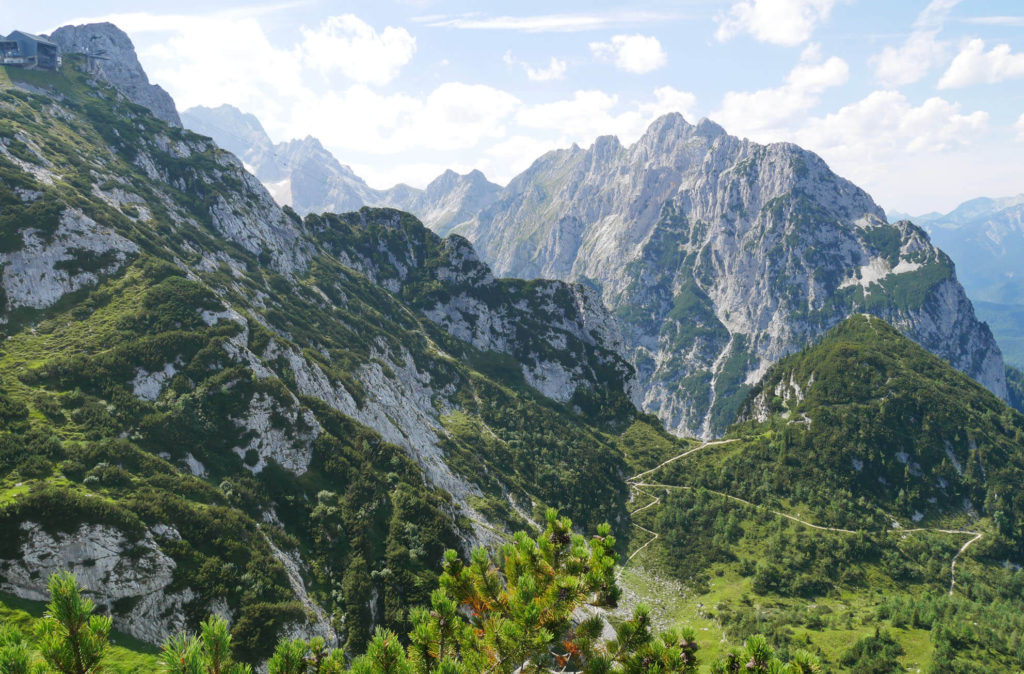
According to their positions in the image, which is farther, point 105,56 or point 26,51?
point 105,56

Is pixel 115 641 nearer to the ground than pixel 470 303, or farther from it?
nearer to the ground

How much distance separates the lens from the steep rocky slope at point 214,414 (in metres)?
37.2

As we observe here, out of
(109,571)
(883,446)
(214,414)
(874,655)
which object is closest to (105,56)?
(214,414)

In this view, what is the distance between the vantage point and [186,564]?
123ft

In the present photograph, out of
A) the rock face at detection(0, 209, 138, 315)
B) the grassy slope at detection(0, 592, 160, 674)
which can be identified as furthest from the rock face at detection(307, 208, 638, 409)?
the grassy slope at detection(0, 592, 160, 674)

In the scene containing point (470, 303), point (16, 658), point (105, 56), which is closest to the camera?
point (16, 658)

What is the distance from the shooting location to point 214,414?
57.5m

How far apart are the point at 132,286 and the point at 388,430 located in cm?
4700

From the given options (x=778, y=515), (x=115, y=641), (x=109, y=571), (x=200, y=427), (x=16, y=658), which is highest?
(x=200, y=427)

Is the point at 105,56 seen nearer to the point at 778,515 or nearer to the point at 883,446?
the point at 778,515

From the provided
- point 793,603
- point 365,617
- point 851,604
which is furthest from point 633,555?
point 365,617

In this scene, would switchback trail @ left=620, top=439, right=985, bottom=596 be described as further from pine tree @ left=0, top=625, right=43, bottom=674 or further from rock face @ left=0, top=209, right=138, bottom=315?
rock face @ left=0, top=209, right=138, bottom=315

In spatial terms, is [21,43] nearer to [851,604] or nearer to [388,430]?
[388,430]

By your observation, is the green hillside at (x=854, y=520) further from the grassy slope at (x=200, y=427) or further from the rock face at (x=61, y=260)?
the rock face at (x=61, y=260)
